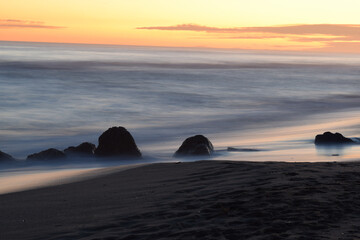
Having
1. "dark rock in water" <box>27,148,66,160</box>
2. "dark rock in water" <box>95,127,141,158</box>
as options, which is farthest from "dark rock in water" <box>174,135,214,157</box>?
"dark rock in water" <box>27,148,66,160</box>

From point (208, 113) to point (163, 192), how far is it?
761 inches

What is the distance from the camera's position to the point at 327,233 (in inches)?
186

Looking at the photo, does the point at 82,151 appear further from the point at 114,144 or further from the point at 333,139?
the point at 333,139

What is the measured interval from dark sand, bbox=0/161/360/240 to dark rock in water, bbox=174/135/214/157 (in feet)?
10.2

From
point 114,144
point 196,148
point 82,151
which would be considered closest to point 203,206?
point 196,148

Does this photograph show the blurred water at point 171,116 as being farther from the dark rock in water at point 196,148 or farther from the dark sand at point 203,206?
the dark sand at point 203,206

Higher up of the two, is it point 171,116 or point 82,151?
point 171,116

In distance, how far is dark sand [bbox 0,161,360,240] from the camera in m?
4.96

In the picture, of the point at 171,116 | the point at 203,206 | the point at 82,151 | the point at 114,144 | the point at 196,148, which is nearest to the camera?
the point at 203,206

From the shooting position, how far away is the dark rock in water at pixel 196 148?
1116 cm

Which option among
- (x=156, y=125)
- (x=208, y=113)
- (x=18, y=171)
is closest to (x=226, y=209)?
(x=18, y=171)

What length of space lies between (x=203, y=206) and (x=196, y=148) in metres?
5.48

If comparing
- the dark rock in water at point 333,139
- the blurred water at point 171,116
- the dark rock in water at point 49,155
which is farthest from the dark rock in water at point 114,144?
the dark rock in water at point 333,139

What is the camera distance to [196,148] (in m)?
11.2
